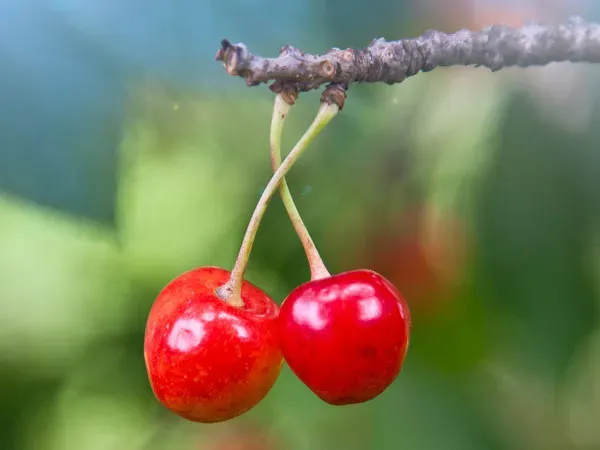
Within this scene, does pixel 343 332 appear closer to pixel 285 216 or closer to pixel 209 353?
pixel 209 353

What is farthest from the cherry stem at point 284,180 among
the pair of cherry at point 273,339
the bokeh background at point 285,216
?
the bokeh background at point 285,216

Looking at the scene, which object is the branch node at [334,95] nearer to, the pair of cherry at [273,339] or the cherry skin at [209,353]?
the pair of cherry at [273,339]

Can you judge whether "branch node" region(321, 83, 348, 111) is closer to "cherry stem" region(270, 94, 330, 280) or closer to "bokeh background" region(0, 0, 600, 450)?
"cherry stem" region(270, 94, 330, 280)

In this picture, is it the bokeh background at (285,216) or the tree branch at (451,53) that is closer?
the tree branch at (451,53)

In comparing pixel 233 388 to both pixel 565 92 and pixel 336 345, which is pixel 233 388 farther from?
pixel 565 92

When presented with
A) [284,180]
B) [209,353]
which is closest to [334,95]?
[284,180]
